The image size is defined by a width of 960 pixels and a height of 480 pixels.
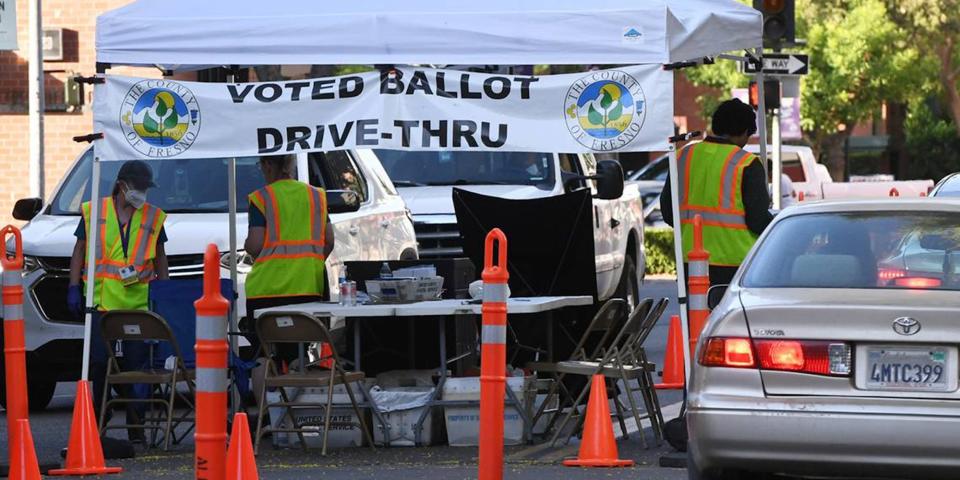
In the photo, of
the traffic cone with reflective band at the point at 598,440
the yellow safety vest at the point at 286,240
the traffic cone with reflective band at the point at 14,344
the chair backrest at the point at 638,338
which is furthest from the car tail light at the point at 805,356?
the yellow safety vest at the point at 286,240

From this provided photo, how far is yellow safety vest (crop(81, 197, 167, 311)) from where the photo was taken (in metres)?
11.4

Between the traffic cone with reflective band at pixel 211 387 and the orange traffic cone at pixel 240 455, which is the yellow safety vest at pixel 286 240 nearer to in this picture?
the orange traffic cone at pixel 240 455

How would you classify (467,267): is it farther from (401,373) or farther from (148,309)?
(148,309)

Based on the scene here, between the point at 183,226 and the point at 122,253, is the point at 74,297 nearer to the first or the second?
the point at 122,253

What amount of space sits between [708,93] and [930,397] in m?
45.2

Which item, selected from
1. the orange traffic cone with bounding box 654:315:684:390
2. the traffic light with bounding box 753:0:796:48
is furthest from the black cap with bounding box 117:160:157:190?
the traffic light with bounding box 753:0:796:48

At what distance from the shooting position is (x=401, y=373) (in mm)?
11586

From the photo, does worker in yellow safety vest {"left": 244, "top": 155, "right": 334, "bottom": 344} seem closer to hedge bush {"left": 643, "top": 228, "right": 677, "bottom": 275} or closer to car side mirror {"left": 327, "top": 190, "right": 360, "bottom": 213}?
car side mirror {"left": 327, "top": 190, "right": 360, "bottom": 213}

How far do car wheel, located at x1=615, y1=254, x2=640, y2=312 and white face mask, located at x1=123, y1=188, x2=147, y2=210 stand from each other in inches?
288

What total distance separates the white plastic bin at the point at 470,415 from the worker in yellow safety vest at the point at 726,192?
1.23 m

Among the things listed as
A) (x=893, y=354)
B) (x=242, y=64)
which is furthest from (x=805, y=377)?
(x=242, y=64)

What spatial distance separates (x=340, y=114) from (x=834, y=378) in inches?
155

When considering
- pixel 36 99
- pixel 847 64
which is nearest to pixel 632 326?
pixel 36 99

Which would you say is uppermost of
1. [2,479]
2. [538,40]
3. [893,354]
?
[538,40]
